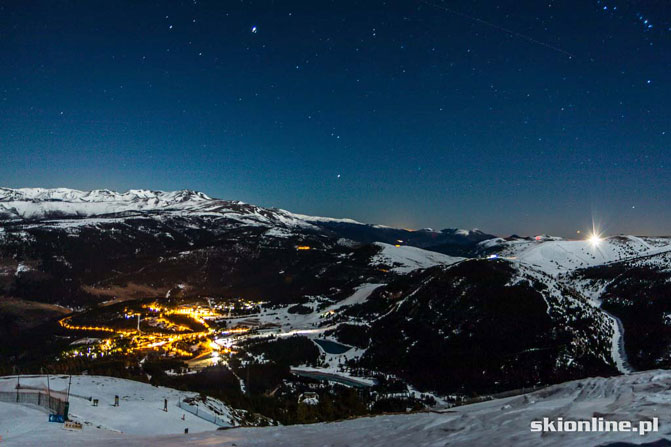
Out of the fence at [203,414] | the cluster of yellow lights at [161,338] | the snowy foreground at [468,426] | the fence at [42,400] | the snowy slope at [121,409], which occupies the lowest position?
the cluster of yellow lights at [161,338]

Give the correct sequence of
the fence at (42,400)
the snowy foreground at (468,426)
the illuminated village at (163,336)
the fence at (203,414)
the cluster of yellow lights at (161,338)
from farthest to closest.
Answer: the cluster of yellow lights at (161,338) < the illuminated village at (163,336) < the fence at (203,414) < the fence at (42,400) < the snowy foreground at (468,426)

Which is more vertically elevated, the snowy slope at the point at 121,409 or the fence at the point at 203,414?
the snowy slope at the point at 121,409

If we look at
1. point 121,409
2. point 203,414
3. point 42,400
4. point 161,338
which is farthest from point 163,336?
point 42,400

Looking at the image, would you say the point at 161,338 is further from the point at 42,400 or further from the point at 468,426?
the point at 468,426

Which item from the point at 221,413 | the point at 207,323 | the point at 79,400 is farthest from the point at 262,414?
the point at 207,323

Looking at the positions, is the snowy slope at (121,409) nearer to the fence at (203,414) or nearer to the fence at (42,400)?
the fence at (203,414)

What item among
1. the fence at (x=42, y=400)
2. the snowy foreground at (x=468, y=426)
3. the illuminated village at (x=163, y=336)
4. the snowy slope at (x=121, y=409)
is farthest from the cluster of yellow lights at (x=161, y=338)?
the snowy foreground at (x=468, y=426)
